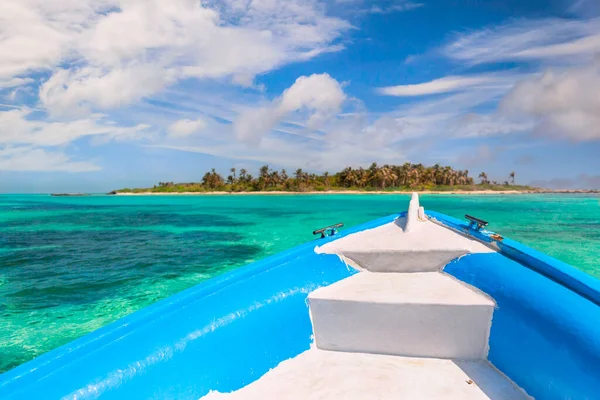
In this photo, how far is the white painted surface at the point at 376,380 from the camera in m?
2.09

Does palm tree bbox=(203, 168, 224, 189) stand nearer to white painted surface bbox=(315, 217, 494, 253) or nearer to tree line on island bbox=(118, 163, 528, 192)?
tree line on island bbox=(118, 163, 528, 192)

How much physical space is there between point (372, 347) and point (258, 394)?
0.97 m

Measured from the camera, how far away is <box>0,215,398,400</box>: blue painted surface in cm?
146

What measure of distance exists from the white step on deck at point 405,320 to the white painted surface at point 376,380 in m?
0.09

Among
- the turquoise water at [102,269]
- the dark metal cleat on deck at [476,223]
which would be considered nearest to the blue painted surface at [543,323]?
the dark metal cleat on deck at [476,223]

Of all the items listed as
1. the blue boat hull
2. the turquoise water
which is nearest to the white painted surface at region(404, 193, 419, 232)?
the blue boat hull

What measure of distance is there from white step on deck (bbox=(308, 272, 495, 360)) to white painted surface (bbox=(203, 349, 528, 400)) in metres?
0.09

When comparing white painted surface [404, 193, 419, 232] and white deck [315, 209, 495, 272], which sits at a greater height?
white painted surface [404, 193, 419, 232]

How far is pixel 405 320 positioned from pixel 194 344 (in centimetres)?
155

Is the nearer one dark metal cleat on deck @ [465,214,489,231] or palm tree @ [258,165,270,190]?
dark metal cleat on deck @ [465,214,489,231]

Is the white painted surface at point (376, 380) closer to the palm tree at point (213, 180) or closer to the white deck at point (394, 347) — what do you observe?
the white deck at point (394, 347)

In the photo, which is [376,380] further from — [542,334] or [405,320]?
[542,334]

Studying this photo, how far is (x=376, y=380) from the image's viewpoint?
2.25 metres

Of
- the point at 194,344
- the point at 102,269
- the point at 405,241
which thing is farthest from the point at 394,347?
the point at 102,269
